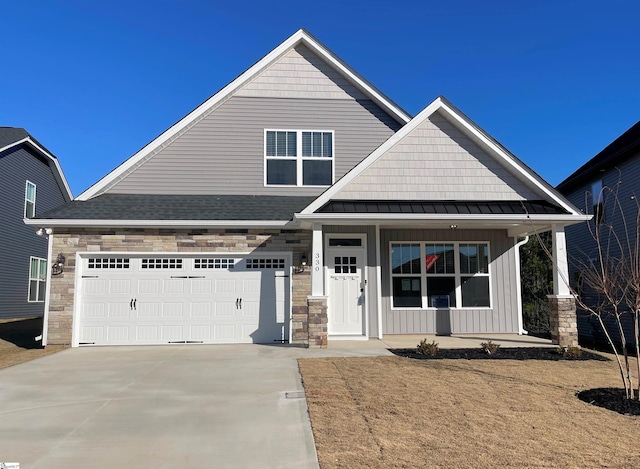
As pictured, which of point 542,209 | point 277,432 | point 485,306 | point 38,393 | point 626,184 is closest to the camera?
point 277,432

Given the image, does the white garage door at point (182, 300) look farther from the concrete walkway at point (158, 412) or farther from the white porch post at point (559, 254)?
the white porch post at point (559, 254)

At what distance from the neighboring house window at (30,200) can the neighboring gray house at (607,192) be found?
19.8 meters

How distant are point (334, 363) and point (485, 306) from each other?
592cm

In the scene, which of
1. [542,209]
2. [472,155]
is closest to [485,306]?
[542,209]

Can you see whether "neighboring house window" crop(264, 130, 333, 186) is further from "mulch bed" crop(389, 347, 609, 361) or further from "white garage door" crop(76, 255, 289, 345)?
"mulch bed" crop(389, 347, 609, 361)

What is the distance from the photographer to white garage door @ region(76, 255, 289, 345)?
37.6 feet

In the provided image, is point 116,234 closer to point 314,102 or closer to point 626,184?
point 314,102

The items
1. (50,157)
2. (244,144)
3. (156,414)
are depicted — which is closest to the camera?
(156,414)

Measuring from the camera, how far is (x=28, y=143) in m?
18.9

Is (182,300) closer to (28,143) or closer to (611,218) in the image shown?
(28,143)

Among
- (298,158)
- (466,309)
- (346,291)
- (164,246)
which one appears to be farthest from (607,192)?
(164,246)

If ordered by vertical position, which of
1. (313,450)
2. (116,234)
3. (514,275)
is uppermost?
(116,234)

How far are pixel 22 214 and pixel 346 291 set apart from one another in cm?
1421

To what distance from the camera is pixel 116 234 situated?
11586 mm
